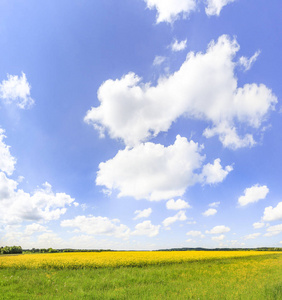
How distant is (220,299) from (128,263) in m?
13.4

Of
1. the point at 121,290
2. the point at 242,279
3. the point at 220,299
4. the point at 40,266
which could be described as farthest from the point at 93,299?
the point at 40,266

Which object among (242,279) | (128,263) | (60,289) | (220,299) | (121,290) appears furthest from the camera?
(128,263)

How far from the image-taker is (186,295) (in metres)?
11.0

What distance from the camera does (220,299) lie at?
33.9 ft

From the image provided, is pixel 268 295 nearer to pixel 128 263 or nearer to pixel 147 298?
pixel 147 298

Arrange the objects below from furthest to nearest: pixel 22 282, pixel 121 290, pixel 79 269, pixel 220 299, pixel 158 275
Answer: pixel 79 269 → pixel 158 275 → pixel 22 282 → pixel 121 290 → pixel 220 299

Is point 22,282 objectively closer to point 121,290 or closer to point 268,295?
point 121,290

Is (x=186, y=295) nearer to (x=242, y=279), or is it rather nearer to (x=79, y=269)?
(x=242, y=279)

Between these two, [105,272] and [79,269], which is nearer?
[105,272]

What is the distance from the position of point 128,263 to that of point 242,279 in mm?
11231

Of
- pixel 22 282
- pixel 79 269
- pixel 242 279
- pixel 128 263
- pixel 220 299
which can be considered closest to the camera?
pixel 220 299

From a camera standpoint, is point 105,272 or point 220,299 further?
point 105,272

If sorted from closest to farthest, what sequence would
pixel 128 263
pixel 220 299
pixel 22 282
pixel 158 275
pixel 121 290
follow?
pixel 220 299
pixel 121 290
pixel 22 282
pixel 158 275
pixel 128 263

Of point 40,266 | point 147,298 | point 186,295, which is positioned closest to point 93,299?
point 147,298
